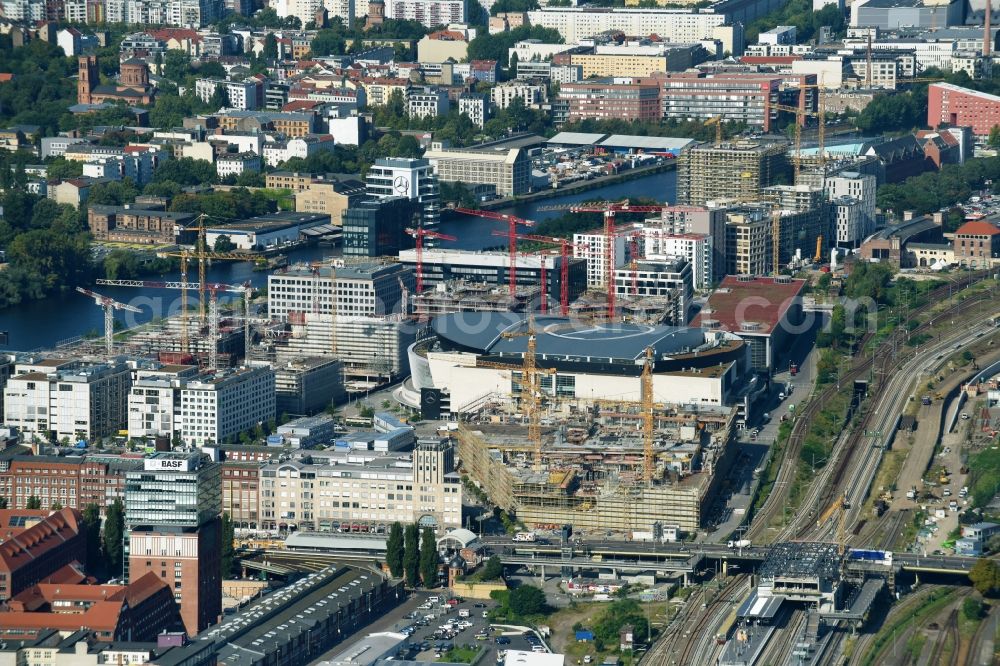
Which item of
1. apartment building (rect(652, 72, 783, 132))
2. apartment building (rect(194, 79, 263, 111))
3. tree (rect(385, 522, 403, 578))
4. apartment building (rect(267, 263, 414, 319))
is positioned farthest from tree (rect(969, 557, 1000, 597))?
apartment building (rect(194, 79, 263, 111))

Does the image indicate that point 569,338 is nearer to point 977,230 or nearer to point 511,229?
point 511,229

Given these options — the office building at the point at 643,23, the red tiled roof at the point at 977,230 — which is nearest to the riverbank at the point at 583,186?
the red tiled roof at the point at 977,230

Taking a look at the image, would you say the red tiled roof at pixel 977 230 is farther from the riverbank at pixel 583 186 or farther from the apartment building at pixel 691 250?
the riverbank at pixel 583 186

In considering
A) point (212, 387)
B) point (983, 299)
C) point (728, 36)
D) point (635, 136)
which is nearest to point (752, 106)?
point (635, 136)

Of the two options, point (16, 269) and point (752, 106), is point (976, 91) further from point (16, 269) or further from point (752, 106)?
point (16, 269)

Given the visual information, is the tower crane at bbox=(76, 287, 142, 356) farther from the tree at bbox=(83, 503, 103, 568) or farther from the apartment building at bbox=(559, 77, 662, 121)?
the apartment building at bbox=(559, 77, 662, 121)

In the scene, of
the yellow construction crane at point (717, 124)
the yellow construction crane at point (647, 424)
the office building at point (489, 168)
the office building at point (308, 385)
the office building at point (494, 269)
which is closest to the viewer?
the yellow construction crane at point (647, 424)

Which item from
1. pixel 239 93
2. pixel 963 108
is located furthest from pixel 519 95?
pixel 963 108
